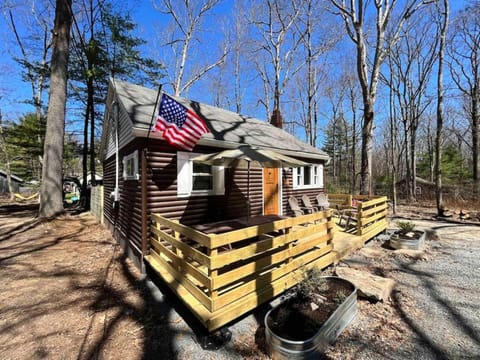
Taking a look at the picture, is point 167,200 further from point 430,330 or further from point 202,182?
point 430,330

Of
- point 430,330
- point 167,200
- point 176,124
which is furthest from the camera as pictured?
point 167,200

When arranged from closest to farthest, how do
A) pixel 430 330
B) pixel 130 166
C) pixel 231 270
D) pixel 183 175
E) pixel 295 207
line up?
1. pixel 430 330
2. pixel 231 270
3. pixel 183 175
4. pixel 130 166
5. pixel 295 207

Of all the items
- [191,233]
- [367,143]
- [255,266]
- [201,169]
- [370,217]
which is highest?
[367,143]

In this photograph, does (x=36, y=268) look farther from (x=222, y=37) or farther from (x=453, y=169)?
(x=453, y=169)

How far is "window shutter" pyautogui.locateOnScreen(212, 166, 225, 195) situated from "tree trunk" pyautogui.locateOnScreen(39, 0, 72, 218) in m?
6.73

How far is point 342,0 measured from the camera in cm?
874

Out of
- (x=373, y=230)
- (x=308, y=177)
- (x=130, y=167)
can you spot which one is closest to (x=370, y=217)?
(x=373, y=230)

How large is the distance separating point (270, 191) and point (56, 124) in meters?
8.54

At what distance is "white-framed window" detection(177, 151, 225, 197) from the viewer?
520cm

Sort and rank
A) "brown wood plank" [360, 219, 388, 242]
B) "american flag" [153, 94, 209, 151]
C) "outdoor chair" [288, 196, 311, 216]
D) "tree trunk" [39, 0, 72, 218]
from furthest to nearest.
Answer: "tree trunk" [39, 0, 72, 218], "outdoor chair" [288, 196, 311, 216], "brown wood plank" [360, 219, 388, 242], "american flag" [153, 94, 209, 151]

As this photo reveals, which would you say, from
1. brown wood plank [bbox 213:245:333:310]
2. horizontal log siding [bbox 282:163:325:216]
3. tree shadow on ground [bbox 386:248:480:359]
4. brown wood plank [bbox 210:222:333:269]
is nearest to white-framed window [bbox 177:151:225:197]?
brown wood plank [bbox 210:222:333:269]

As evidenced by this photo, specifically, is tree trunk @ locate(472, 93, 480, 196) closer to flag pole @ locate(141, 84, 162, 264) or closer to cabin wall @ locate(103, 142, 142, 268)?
flag pole @ locate(141, 84, 162, 264)

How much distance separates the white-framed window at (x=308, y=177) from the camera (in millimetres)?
8792

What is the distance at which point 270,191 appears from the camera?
762 cm
